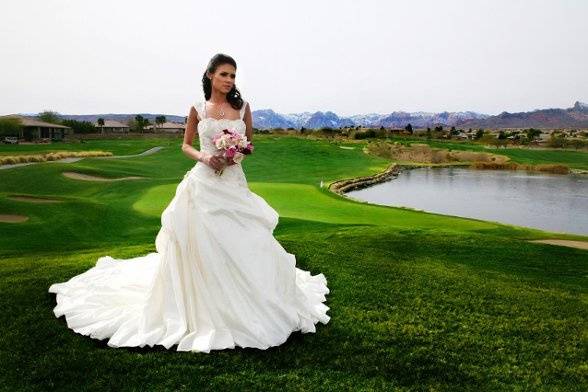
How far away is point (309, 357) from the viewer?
4621 millimetres

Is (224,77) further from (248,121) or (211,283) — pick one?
(211,283)

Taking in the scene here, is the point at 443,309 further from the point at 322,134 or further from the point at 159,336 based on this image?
the point at 322,134

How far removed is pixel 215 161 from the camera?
500cm

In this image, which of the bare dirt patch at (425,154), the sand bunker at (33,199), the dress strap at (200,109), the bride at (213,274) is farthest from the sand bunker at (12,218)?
the bare dirt patch at (425,154)

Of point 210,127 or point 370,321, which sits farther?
point 370,321

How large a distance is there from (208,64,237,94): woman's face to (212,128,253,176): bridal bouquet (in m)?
0.55

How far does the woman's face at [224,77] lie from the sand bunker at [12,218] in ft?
33.6

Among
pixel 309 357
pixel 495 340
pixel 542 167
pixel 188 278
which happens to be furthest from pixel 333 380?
pixel 542 167

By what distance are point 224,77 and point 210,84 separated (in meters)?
0.28

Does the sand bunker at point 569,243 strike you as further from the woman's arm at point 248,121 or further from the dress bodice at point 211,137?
the dress bodice at point 211,137

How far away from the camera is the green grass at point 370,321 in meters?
4.27

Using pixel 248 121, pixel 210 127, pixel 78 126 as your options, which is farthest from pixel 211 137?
pixel 78 126

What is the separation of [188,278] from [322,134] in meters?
79.5

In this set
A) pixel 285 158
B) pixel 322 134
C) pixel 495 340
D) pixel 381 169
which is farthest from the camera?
pixel 322 134
